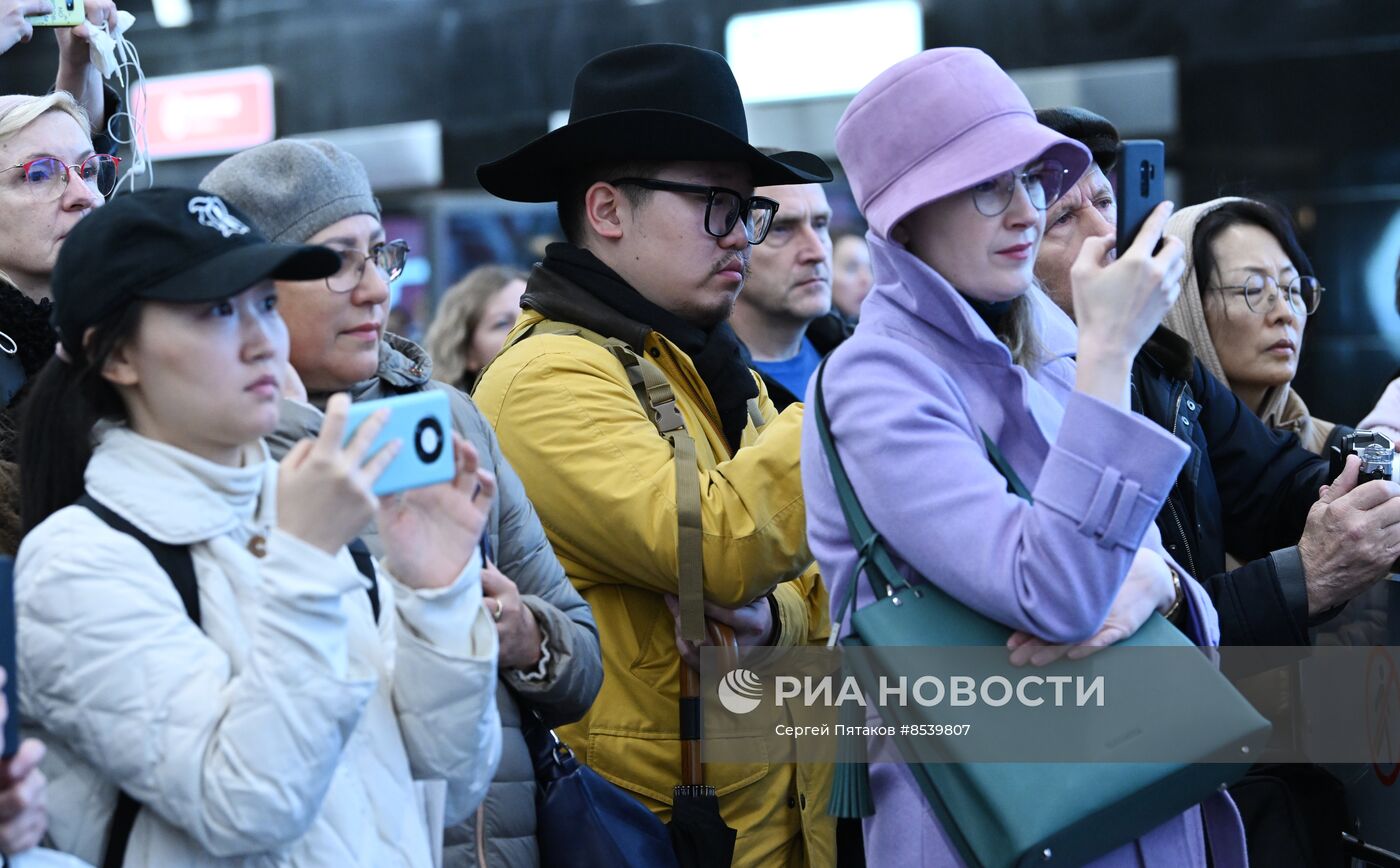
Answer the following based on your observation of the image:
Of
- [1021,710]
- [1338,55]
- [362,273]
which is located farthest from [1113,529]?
[1338,55]

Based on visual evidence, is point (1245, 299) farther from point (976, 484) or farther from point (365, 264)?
point (365, 264)

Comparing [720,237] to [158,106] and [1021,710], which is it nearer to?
[1021,710]

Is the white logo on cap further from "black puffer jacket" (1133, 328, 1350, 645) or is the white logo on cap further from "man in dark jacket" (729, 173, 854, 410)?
"man in dark jacket" (729, 173, 854, 410)

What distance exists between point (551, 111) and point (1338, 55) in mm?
5719

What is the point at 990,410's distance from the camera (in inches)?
104

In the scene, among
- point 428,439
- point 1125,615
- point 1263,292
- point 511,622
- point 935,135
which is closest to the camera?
point 428,439

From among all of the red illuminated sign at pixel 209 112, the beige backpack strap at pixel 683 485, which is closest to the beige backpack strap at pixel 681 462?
the beige backpack strap at pixel 683 485

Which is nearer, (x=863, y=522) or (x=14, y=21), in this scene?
(x=863, y=522)

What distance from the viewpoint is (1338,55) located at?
10258mm

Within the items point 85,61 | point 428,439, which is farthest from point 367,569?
point 85,61

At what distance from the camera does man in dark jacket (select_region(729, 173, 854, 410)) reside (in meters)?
5.12

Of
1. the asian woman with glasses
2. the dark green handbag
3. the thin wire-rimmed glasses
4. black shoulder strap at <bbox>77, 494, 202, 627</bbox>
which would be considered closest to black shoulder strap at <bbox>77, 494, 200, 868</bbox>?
black shoulder strap at <bbox>77, 494, 202, 627</bbox>

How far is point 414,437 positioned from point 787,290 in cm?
314

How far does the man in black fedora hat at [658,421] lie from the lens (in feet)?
10.3
